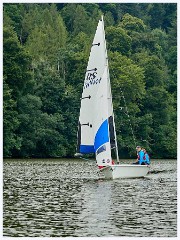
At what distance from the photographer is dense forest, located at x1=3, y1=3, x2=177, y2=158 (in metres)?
84.7

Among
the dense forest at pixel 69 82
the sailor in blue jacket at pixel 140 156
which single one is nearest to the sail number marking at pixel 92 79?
the sailor in blue jacket at pixel 140 156

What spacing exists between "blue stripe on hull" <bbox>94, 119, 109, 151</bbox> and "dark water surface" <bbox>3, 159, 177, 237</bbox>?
2.27 meters

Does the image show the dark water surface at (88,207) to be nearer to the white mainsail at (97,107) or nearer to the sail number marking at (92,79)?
the white mainsail at (97,107)

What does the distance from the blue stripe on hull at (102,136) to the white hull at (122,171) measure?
6.13 feet

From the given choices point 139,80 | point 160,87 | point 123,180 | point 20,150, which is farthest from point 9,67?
point 123,180

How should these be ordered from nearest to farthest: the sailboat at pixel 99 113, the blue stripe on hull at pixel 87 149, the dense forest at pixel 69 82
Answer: the sailboat at pixel 99 113 → the blue stripe on hull at pixel 87 149 → the dense forest at pixel 69 82

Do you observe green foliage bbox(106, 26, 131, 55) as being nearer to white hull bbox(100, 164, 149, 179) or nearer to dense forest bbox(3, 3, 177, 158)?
Answer: dense forest bbox(3, 3, 177, 158)

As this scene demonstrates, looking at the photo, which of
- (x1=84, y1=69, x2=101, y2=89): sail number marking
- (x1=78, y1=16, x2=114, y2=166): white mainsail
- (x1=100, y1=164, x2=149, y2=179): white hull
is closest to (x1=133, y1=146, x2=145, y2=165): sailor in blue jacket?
(x1=100, y1=164, x2=149, y2=179): white hull

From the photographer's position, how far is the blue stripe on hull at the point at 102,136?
47.6 m

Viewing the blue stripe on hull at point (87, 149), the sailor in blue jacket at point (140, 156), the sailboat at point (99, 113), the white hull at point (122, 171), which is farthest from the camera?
the sailor in blue jacket at point (140, 156)

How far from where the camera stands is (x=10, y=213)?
1142 inches

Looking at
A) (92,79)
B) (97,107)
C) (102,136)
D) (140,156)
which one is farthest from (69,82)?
(102,136)

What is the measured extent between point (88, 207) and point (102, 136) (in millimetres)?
16504

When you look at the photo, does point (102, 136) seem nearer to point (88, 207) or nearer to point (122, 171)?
point (122, 171)
